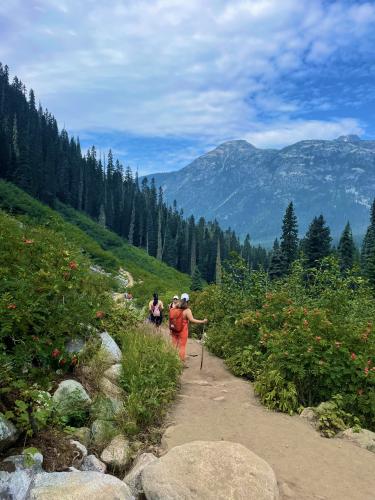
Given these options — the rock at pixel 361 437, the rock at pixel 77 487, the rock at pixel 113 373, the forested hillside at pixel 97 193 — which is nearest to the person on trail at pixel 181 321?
the rock at pixel 113 373

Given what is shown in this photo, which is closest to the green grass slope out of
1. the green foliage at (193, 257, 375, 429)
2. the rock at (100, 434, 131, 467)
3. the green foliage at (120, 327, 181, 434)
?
the green foliage at (193, 257, 375, 429)

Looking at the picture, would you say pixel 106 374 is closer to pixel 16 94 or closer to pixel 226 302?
pixel 226 302

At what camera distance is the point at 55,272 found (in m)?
7.76

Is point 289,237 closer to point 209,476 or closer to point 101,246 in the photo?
point 101,246

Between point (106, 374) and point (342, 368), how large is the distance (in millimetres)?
4472

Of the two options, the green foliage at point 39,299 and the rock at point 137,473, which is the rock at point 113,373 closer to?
the green foliage at point 39,299

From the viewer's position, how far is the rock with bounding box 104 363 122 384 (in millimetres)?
8212

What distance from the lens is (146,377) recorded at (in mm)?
8227

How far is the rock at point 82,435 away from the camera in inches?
248

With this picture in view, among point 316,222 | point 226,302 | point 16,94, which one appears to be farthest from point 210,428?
point 16,94

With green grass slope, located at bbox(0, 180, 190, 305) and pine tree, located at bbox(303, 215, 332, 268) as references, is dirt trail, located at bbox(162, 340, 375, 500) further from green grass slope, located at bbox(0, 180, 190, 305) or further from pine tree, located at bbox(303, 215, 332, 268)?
pine tree, located at bbox(303, 215, 332, 268)

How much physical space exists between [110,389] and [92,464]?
199cm

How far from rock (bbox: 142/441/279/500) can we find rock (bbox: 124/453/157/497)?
23 centimetres

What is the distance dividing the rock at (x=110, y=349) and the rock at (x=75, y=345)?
511 millimetres
